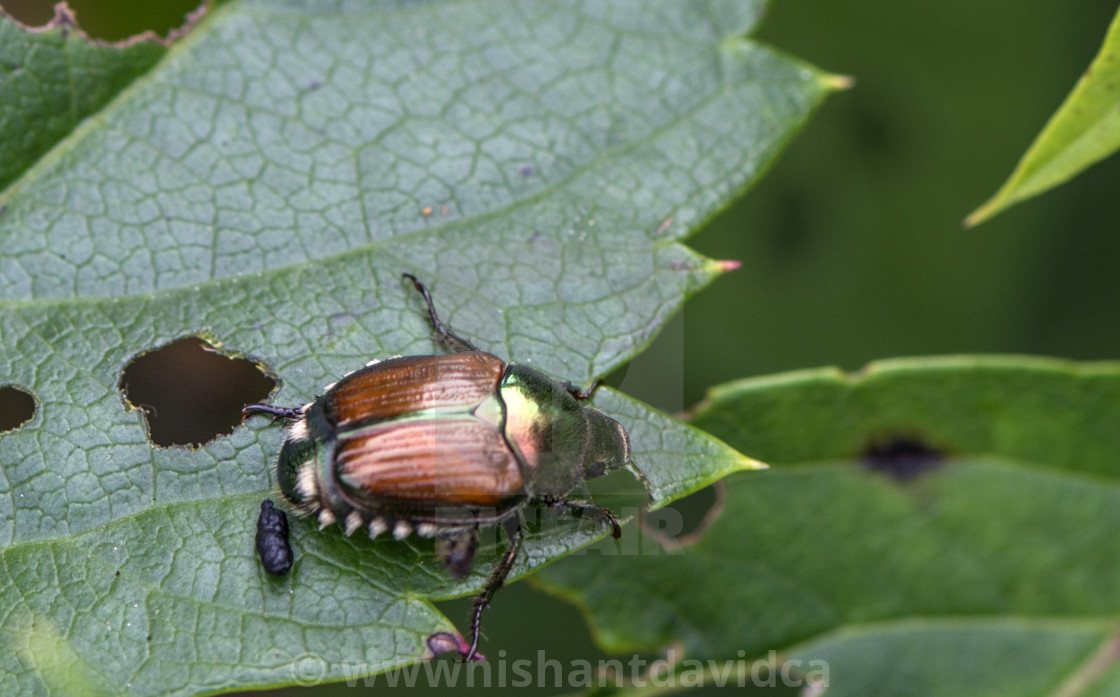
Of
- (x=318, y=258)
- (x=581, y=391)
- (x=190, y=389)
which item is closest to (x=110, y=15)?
(x=318, y=258)

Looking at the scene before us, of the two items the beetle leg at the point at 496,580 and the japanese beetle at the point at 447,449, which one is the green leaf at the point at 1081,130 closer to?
the japanese beetle at the point at 447,449

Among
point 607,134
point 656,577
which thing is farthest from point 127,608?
point 607,134

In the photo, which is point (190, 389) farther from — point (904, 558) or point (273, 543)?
point (904, 558)

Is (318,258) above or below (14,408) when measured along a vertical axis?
above

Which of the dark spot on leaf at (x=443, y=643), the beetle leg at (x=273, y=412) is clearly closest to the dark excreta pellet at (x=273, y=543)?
the beetle leg at (x=273, y=412)

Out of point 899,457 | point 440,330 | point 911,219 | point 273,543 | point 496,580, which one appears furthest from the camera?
point 911,219

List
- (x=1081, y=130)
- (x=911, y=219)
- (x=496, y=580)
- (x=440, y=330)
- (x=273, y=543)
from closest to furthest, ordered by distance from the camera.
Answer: (x=1081, y=130)
(x=273, y=543)
(x=496, y=580)
(x=440, y=330)
(x=911, y=219)

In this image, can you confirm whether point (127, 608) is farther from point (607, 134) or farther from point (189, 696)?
point (607, 134)
